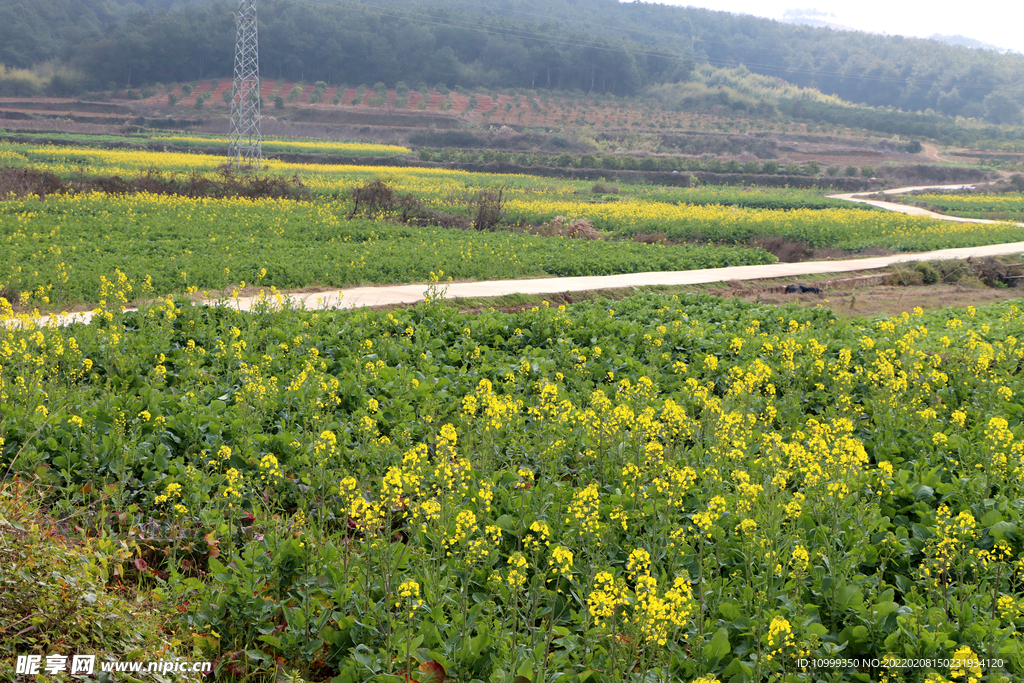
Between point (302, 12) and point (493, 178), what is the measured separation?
85182mm

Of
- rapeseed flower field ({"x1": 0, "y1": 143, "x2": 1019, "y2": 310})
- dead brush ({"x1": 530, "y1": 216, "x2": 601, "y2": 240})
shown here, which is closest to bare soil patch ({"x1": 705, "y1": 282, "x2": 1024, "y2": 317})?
rapeseed flower field ({"x1": 0, "y1": 143, "x2": 1019, "y2": 310})

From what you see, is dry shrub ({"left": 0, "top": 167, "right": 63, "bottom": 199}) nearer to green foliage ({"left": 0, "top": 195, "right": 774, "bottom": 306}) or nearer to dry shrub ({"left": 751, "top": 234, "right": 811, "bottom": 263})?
green foliage ({"left": 0, "top": 195, "right": 774, "bottom": 306})

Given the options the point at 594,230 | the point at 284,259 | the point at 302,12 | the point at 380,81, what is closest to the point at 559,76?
the point at 380,81

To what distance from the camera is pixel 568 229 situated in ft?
85.5

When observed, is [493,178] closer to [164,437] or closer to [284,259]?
[284,259]

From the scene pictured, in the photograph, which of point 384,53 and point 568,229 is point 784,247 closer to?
point 568,229

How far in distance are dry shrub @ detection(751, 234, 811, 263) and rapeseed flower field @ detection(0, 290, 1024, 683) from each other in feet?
50.3

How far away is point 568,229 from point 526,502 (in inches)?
850

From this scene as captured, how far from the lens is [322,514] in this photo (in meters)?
4.66

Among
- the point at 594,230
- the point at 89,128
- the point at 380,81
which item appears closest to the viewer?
the point at 594,230

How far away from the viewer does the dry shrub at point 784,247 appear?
79.5 ft

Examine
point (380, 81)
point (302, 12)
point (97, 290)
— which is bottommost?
point (97, 290)

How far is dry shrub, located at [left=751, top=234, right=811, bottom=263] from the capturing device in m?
24.2

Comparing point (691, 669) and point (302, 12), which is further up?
point (302, 12)
